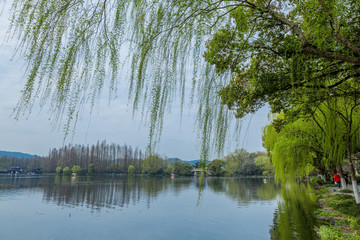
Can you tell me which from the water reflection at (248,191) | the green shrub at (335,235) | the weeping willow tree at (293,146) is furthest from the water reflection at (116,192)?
the green shrub at (335,235)

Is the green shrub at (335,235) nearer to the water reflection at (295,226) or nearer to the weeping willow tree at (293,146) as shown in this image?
the water reflection at (295,226)

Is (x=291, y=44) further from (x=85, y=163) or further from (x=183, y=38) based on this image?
(x=85, y=163)

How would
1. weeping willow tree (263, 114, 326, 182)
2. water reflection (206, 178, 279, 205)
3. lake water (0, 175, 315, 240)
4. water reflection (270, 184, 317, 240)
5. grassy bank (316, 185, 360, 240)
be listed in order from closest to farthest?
grassy bank (316, 185, 360, 240) → water reflection (270, 184, 317, 240) → weeping willow tree (263, 114, 326, 182) → lake water (0, 175, 315, 240) → water reflection (206, 178, 279, 205)

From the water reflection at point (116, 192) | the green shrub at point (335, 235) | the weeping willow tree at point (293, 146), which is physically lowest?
the water reflection at point (116, 192)

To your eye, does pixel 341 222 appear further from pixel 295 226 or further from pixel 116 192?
pixel 116 192

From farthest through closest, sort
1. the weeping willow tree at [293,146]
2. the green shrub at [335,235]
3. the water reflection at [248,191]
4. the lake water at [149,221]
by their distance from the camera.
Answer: the water reflection at [248,191]
the lake water at [149,221]
the weeping willow tree at [293,146]
the green shrub at [335,235]

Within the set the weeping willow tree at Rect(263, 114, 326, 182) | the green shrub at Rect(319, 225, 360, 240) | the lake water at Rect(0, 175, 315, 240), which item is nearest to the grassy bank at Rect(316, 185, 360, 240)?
the green shrub at Rect(319, 225, 360, 240)

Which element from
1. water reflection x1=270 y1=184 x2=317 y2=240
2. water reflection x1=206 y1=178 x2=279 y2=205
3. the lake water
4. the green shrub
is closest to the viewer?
the green shrub

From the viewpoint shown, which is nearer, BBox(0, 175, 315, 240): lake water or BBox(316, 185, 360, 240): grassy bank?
BBox(316, 185, 360, 240): grassy bank

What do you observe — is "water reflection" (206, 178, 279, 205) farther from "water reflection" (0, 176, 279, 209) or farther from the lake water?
the lake water

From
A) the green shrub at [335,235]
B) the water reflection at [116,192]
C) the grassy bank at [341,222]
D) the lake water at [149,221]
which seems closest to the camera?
the green shrub at [335,235]

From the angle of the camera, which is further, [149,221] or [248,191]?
[248,191]

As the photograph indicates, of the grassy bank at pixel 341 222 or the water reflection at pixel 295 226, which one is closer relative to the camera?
the grassy bank at pixel 341 222

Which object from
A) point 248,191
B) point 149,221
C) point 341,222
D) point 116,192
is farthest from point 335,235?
point 116,192
